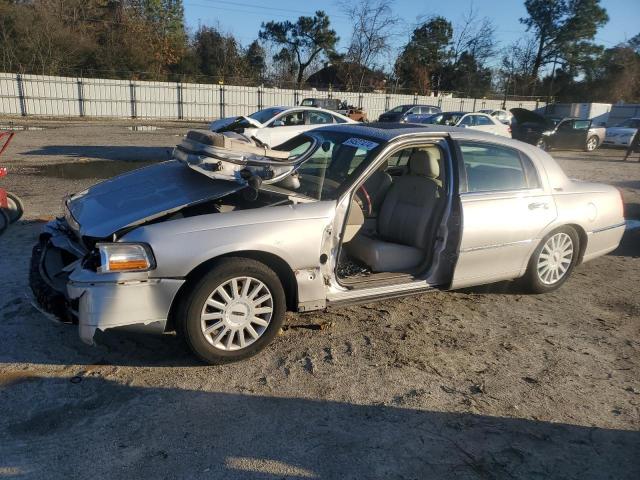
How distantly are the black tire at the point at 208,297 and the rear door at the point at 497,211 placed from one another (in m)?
1.67

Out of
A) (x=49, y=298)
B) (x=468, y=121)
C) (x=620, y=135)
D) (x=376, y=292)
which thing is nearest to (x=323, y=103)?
(x=468, y=121)

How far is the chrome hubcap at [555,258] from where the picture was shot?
4.84 m

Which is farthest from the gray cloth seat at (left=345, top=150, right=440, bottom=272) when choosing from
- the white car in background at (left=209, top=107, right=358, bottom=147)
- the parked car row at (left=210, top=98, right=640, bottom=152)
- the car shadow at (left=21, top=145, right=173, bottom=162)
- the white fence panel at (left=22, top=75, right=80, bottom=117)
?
the white fence panel at (left=22, top=75, right=80, bottom=117)

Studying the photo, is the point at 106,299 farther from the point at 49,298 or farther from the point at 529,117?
the point at 529,117

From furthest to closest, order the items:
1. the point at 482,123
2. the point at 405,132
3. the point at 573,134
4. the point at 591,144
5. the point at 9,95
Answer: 1. the point at 9,95
2. the point at 591,144
3. the point at 573,134
4. the point at 482,123
5. the point at 405,132

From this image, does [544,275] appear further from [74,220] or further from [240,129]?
[240,129]

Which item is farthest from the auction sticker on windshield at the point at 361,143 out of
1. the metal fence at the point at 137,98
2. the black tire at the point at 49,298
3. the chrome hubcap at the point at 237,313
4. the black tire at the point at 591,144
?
the metal fence at the point at 137,98

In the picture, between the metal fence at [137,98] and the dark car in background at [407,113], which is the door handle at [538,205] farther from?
the metal fence at [137,98]

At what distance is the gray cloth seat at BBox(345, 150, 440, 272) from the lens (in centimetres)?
431

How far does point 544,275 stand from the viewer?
4.92 meters

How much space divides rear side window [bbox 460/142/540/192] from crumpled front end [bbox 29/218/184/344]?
2.66 m

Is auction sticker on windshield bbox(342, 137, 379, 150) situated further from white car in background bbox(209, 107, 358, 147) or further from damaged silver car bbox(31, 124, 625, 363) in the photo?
white car in background bbox(209, 107, 358, 147)

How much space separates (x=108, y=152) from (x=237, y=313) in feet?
42.8

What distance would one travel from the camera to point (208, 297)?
3.27 metres
